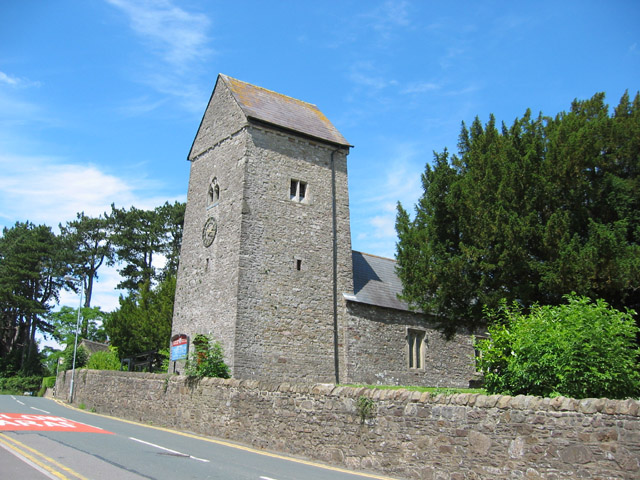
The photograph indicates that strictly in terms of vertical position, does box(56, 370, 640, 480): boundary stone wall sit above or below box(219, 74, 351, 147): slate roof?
below

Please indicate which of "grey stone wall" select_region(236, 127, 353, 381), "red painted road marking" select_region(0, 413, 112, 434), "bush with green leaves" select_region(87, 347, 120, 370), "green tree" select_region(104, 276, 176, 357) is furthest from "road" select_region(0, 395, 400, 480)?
"bush with green leaves" select_region(87, 347, 120, 370)

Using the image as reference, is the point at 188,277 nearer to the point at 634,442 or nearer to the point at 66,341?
the point at 634,442

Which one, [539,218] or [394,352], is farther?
[394,352]

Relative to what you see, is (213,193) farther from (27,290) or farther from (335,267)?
(27,290)

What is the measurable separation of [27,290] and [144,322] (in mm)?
33224

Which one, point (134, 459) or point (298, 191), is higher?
point (298, 191)

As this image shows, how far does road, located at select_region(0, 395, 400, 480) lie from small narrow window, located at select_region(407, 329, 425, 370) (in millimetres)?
12960

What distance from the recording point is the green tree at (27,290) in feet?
201

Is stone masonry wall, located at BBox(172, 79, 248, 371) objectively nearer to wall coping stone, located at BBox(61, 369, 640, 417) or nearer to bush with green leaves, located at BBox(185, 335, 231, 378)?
bush with green leaves, located at BBox(185, 335, 231, 378)

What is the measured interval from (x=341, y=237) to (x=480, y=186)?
Result: 9.21 metres

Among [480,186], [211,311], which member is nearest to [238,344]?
[211,311]

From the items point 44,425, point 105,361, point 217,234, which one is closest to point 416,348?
point 217,234

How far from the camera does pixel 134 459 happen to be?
10289mm

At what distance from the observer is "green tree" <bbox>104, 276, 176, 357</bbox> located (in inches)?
1503
